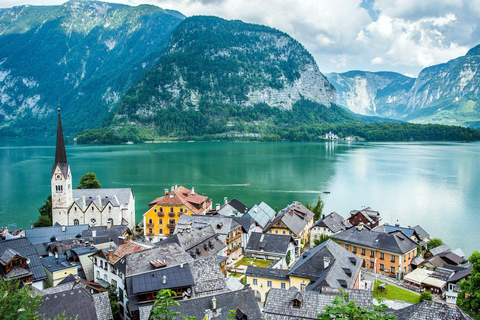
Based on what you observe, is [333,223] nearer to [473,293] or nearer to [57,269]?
[473,293]

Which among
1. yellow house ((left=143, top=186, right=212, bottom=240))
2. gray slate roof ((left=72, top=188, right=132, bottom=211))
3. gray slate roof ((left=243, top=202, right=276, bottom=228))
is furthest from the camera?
gray slate roof ((left=243, top=202, right=276, bottom=228))

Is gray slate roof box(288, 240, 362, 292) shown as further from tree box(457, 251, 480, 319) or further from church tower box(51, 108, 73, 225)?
church tower box(51, 108, 73, 225)

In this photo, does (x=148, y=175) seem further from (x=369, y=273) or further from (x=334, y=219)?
(x=369, y=273)

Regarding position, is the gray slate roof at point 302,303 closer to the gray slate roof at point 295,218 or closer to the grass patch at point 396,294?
the grass patch at point 396,294

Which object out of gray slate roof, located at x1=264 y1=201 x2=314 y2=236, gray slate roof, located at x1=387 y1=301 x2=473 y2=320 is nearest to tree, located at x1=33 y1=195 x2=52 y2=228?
gray slate roof, located at x1=264 y1=201 x2=314 y2=236

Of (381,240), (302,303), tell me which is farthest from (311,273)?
(381,240)

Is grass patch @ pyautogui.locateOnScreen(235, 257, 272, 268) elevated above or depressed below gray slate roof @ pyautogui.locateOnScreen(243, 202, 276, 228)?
below

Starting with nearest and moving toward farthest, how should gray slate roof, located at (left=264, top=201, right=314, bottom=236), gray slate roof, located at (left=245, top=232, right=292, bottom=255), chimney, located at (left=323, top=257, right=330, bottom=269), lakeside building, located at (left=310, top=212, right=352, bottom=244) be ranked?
chimney, located at (left=323, top=257, right=330, bottom=269), gray slate roof, located at (left=245, top=232, right=292, bottom=255), gray slate roof, located at (left=264, top=201, right=314, bottom=236), lakeside building, located at (left=310, top=212, right=352, bottom=244)

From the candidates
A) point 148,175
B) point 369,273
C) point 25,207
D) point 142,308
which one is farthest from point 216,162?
point 142,308
